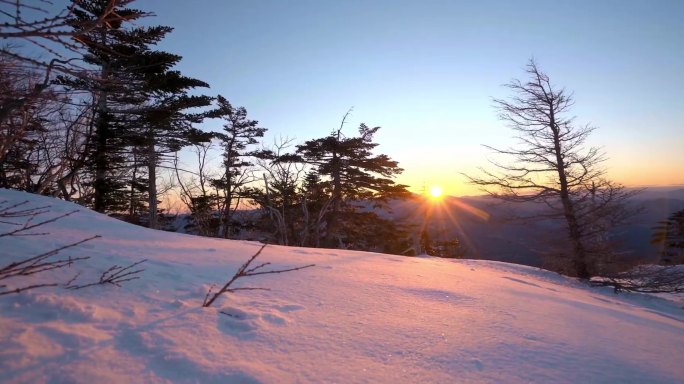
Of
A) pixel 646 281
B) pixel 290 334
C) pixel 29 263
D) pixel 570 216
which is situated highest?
pixel 570 216

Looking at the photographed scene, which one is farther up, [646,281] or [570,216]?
[570,216]

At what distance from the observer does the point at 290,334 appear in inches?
77.5

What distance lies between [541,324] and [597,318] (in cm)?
122

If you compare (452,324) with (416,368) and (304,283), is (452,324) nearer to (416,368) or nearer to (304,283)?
(416,368)

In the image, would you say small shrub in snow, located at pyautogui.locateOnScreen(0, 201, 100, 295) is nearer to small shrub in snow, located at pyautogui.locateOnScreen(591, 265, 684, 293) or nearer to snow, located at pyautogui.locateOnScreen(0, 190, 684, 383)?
snow, located at pyautogui.locateOnScreen(0, 190, 684, 383)

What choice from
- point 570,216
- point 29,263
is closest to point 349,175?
point 570,216

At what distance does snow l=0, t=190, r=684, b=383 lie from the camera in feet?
4.95

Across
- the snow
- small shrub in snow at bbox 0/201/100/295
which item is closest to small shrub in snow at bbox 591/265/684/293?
the snow

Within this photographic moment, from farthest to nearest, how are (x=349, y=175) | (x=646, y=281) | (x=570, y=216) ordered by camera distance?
(x=349, y=175)
(x=570, y=216)
(x=646, y=281)

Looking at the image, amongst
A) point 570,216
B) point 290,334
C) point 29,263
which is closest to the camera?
point 290,334

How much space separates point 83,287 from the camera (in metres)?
2.23

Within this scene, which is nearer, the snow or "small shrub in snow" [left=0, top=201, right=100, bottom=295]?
the snow

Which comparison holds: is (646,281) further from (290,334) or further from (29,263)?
(29,263)

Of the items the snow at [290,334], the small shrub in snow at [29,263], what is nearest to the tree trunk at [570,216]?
the snow at [290,334]
